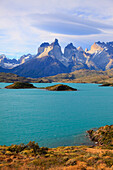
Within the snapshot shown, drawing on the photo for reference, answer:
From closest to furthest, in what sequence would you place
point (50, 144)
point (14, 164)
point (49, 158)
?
point (14, 164), point (49, 158), point (50, 144)

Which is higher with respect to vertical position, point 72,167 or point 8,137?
point 72,167

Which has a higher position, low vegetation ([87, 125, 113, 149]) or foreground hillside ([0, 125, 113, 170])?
foreground hillside ([0, 125, 113, 170])

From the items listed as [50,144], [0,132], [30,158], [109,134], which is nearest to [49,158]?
[30,158]

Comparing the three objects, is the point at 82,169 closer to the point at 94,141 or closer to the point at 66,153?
the point at 66,153

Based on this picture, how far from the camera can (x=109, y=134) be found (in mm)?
44344

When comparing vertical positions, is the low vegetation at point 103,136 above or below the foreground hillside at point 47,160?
below

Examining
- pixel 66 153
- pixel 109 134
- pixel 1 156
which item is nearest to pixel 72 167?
pixel 66 153

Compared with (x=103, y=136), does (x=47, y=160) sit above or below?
above

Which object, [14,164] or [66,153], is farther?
[66,153]

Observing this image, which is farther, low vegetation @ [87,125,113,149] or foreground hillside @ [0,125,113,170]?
low vegetation @ [87,125,113,149]

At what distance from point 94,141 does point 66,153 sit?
1575cm

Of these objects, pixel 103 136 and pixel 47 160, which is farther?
pixel 103 136

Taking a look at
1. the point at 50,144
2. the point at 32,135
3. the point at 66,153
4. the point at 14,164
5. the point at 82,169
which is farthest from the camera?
the point at 32,135

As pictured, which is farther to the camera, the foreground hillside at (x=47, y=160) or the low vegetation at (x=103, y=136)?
the low vegetation at (x=103, y=136)
